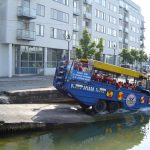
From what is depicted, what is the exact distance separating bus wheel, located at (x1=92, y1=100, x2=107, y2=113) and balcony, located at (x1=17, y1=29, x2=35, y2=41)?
24671 mm

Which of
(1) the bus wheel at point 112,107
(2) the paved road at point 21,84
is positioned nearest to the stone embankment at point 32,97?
(2) the paved road at point 21,84

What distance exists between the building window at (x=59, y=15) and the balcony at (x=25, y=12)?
20.4 ft

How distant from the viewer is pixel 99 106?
2195 cm

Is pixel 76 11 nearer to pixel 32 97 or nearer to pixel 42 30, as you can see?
pixel 42 30

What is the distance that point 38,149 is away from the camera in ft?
48.5

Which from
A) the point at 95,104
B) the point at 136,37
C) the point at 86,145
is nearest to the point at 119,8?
the point at 136,37

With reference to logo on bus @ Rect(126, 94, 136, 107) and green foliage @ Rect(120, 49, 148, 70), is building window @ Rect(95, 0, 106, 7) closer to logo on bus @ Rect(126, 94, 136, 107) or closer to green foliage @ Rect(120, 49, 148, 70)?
green foliage @ Rect(120, 49, 148, 70)

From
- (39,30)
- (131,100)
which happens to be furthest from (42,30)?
(131,100)

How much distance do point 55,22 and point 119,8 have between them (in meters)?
38.1

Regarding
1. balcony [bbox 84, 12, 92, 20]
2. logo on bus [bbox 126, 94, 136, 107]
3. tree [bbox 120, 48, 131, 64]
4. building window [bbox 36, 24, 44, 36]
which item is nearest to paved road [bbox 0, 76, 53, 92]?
logo on bus [bbox 126, 94, 136, 107]

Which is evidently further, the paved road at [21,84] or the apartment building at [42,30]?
the apartment building at [42,30]

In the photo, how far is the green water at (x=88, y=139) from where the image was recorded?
1536 centimetres

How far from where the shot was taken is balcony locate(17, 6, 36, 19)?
4488 cm

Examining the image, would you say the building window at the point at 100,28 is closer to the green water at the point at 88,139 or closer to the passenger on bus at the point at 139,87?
the passenger on bus at the point at 139,87
